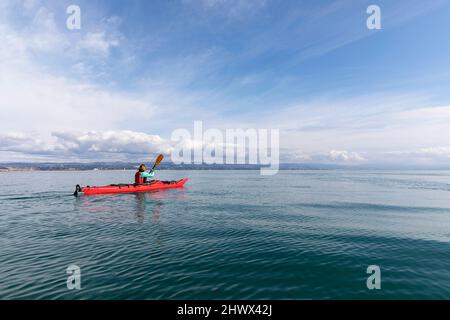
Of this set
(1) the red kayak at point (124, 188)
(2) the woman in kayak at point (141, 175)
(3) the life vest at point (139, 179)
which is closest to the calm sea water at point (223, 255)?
(1) the red kayak at point (124, 188)

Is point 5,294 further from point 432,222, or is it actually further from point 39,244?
point 432,222

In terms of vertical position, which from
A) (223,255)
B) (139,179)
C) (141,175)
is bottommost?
(223,255)

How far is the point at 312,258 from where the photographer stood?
17.0m

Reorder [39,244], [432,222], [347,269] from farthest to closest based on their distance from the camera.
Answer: [432,222], [39,244], [347,269]

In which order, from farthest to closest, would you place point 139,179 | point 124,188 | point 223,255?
point 139,179 → point 124,188 → point 223,255

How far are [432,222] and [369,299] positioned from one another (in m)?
24.4

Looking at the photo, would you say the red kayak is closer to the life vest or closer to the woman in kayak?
the life vest

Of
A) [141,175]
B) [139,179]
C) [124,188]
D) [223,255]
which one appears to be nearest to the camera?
[223,255]

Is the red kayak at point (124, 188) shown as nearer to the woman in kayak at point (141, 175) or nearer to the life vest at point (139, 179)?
the life vest at point (139, 179)

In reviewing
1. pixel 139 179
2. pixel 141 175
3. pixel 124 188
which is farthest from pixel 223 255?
pixel 141 175

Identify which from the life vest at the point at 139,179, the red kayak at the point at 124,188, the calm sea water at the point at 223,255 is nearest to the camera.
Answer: the calm sea water at the point at 223,255

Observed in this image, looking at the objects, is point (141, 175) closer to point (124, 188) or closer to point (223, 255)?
point (124, 188)

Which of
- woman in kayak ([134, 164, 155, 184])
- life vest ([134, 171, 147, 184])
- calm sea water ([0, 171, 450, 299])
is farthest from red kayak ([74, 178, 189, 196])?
calm sea water ([0, 171, 450, 299])
